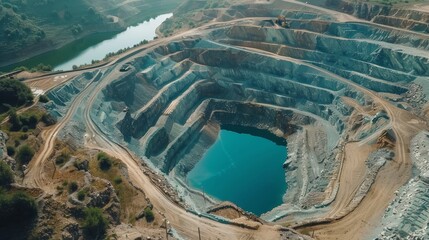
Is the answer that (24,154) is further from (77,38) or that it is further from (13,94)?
(77,38)

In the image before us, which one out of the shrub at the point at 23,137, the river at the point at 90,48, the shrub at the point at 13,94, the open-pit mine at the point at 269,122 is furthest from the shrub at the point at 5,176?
the river at the point at 90,48

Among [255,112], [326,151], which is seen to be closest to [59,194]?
[326,151]

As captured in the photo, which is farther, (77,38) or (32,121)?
(77,38)

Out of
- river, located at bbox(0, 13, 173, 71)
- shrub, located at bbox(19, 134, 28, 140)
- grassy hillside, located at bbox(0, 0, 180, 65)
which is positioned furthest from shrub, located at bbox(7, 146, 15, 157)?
grassy hillside, located at bbox(0, 0, 180, 65)

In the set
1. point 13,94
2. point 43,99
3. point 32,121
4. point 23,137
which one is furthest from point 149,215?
point 13,94

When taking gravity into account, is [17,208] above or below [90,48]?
above

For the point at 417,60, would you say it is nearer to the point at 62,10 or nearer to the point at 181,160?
the point at 181,160
